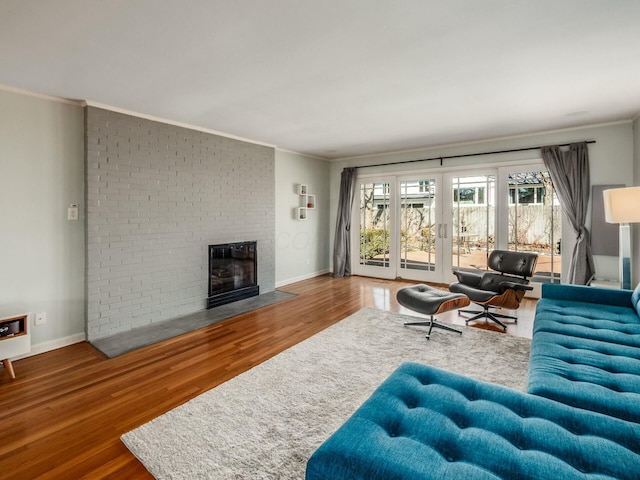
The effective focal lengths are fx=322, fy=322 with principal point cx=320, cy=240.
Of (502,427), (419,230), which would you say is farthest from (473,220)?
(502,427)

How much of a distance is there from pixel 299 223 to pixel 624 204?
15.4 ft

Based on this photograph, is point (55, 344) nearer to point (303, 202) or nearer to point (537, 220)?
point (303, 202)

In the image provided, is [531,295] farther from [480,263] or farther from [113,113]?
[113,113]

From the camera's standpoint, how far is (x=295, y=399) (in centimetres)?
230

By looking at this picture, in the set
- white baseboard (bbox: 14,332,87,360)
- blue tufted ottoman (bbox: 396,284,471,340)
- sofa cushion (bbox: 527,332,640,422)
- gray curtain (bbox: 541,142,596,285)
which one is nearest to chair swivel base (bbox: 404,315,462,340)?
blue tufted ottoman (bbox: 396,284,471,340)

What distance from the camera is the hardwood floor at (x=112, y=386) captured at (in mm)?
1775

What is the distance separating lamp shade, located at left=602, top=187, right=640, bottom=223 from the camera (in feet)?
9.57

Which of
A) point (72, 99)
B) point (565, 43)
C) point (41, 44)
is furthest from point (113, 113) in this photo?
point (565, 43)

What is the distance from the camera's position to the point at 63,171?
329 centimetres

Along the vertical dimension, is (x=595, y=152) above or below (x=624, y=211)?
above

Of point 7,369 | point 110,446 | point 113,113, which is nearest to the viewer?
point 110,446

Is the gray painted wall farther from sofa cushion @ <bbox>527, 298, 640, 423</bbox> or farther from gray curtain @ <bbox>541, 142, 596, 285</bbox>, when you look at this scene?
gray curtain @ <bbox>541, 142, 596, 285</bbox>

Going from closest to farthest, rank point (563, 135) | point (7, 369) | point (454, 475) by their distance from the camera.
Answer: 1. point (454, 475)
2. point (7, 369)
3. point (563, 135)

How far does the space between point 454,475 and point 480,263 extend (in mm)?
5056
